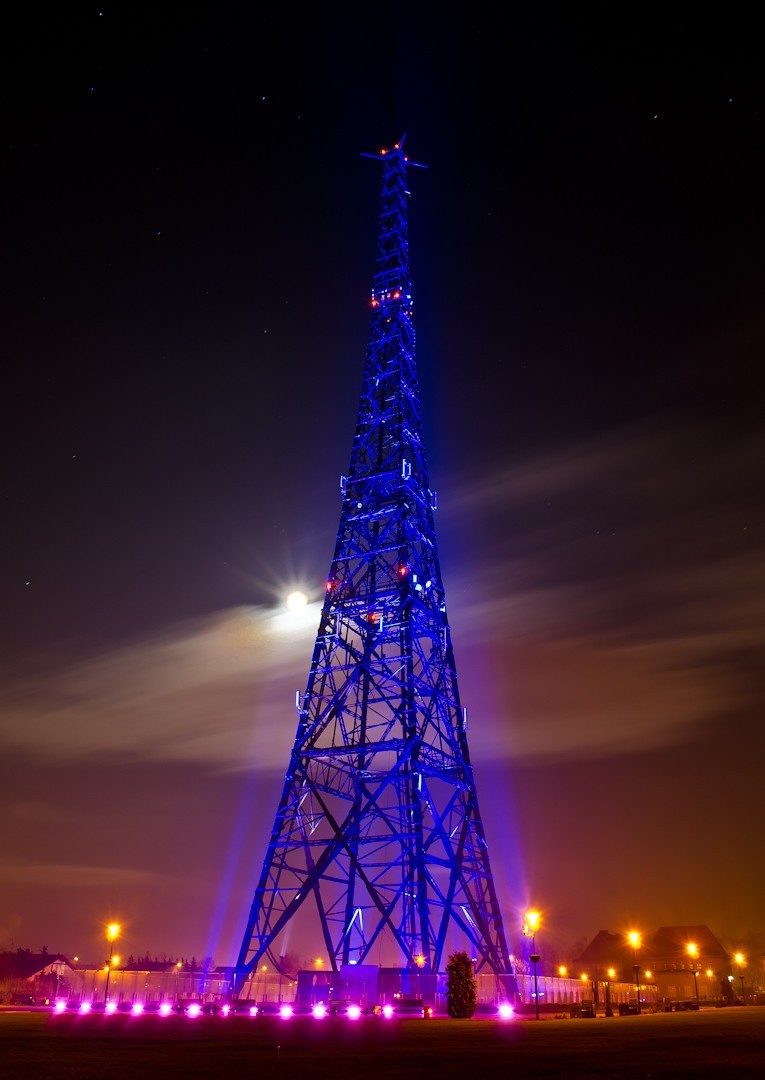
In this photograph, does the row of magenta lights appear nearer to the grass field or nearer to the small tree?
the small tree

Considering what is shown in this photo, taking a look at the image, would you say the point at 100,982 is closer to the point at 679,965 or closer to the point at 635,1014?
the point at 635,1014

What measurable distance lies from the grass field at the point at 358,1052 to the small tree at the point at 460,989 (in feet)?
19.1

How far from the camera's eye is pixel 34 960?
7988 centimetres

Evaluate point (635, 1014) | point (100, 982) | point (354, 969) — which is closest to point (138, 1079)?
point (354, 969)

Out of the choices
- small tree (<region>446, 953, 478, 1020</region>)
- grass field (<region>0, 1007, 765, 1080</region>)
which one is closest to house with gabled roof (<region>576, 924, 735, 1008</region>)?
small tree (<region>446, 953, 478, 1020</region>)

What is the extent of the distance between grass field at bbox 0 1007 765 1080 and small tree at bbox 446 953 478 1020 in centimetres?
581

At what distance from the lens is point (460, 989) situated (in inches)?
1203

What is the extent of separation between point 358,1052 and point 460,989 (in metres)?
16.8

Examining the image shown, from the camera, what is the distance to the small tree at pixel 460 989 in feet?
100

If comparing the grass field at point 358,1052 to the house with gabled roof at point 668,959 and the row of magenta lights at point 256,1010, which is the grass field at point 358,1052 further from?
the house with gabled roof at point 668,959

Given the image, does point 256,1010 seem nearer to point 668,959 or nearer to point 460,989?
point 460,989

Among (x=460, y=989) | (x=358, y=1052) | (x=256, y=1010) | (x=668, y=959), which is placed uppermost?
(x=668, y=959)

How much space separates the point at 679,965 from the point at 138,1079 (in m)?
111

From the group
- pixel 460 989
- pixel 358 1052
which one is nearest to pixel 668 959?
pixel 460 989
